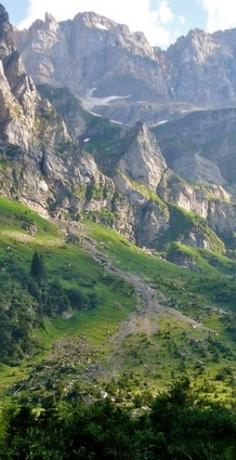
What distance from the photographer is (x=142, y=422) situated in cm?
9431

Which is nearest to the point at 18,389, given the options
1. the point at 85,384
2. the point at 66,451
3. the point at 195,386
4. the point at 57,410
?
the point at 85,384

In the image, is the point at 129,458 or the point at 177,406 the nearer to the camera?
the point at 129,458

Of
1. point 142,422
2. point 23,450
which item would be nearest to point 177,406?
point 142,422

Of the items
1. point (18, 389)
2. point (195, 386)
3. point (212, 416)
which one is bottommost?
point (18, 389)

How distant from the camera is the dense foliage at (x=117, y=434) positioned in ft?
262

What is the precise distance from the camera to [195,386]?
186 m

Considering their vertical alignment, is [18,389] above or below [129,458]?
below

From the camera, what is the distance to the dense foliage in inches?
3150

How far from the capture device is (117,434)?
83.9m

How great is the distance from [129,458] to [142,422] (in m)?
12.9

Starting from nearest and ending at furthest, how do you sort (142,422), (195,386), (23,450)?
(23,450)
(142,422)
(195,386)

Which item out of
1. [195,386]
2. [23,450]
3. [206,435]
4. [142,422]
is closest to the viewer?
[23,450]

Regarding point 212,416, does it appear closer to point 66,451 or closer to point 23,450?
point 66,451

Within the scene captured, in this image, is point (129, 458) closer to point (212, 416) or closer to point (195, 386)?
point (212, 416)
